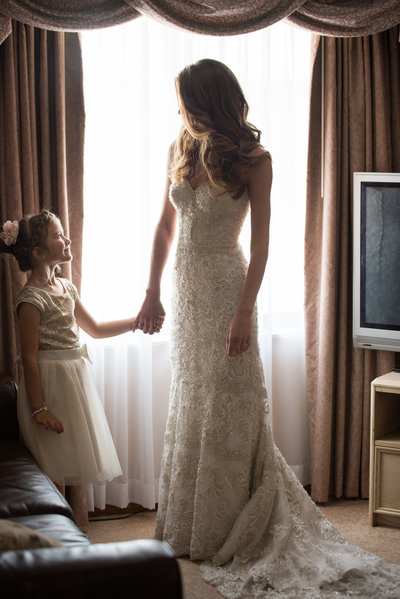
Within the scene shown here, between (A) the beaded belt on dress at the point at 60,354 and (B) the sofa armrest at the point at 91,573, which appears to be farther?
(A) the beaded belt on dress at the point at 60,354

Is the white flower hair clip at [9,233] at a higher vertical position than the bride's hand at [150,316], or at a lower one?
higher

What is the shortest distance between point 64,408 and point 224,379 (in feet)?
1.85

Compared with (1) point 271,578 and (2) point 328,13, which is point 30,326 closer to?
(1) point 271,578

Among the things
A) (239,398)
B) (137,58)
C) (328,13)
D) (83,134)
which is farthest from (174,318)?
(328,13)

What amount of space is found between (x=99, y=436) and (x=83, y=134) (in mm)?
1255

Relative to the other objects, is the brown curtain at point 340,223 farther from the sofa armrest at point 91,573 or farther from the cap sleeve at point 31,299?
the sofa armrest at point 91,573

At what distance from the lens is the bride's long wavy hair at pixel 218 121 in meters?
2.34

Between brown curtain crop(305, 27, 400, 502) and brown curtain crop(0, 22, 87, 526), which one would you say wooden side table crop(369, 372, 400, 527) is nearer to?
brown curtain crop(305, 27, 400, 502)

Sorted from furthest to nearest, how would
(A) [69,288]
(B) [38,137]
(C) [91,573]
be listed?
(B) [38,137] → (A) [69,288] → (C) [91,573]

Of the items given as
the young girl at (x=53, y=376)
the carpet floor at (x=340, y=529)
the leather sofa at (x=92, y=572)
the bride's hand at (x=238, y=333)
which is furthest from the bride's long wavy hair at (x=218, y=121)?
the leather sofa at (x=92, y=572)

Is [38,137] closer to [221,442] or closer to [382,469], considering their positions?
[221,442]

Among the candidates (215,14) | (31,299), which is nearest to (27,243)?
(31,299)

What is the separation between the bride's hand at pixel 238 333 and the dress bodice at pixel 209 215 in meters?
0.27

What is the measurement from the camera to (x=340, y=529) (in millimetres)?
2855
